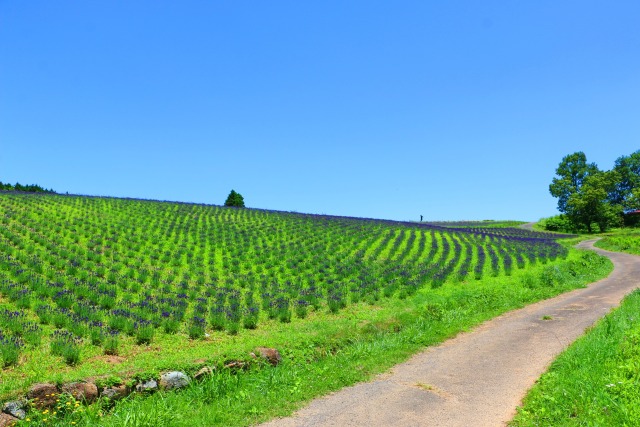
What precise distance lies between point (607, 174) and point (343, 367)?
74747 millimetres

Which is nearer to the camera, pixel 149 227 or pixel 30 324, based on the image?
pixel 30 324

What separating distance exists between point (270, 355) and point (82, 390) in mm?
4046

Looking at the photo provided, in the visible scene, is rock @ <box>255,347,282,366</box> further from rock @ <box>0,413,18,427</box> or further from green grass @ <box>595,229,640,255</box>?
green grass @ <box>595,229,640,255</box>

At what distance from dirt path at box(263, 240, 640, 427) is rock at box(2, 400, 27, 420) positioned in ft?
13.4

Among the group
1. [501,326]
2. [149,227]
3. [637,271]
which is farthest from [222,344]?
[637,271]

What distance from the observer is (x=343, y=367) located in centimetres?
1006

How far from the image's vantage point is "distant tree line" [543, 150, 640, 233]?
6619 cm

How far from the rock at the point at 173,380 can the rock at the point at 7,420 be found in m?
2.41

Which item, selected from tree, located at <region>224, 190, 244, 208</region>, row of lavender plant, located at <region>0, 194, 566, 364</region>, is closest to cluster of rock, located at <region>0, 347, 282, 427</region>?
row of lavender plant, located at <region>0, 194, 566, 364</region>

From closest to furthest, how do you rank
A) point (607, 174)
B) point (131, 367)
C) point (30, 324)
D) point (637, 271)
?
point (131, 367)
point (30, 324)
point (637, 271)
point (607, 174)

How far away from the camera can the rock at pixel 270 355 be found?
409 inches

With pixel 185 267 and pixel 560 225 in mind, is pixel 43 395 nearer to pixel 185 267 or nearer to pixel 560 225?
pixel 185 267

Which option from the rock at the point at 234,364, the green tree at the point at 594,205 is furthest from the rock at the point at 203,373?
the green tree at the point at 594,205

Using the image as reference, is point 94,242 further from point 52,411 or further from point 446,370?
point 446,370
